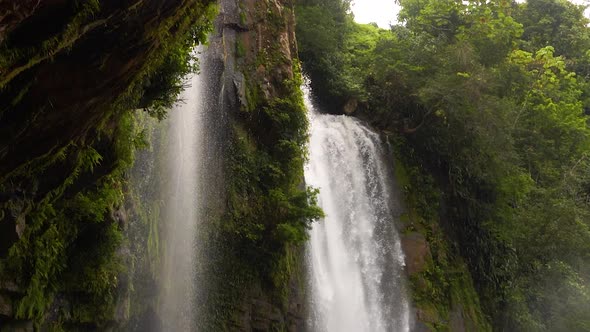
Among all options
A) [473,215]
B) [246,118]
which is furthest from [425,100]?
[246,118]

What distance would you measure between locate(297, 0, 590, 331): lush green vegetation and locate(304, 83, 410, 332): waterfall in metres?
2.27

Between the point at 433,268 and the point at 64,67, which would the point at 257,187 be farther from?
the point at 64,67

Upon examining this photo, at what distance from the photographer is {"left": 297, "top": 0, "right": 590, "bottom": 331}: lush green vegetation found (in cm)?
1617

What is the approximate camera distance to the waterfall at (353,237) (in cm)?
1349

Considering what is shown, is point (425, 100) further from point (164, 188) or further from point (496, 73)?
point (164, 188)

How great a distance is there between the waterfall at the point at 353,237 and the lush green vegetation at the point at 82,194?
6.18m

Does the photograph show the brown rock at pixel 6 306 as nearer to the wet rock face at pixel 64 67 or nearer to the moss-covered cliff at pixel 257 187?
the wet rock face at pixel 64 67

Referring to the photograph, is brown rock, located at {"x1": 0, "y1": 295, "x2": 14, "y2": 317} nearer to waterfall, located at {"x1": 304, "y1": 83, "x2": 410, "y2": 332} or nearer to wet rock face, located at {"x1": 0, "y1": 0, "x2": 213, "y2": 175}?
wet rock face, located at {"x1": 0, "y1": 0, "x2": 213, "y2": 175}

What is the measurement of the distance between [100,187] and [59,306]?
160cm

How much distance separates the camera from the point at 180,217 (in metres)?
10.3

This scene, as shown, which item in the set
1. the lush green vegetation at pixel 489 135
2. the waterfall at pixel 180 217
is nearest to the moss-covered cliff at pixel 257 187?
the waterfall at pixel 180 217

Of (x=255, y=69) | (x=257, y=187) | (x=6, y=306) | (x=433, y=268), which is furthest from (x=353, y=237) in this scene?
(x=6, y=306)

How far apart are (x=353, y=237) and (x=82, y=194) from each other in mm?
9328

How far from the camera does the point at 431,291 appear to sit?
50.1 ft
